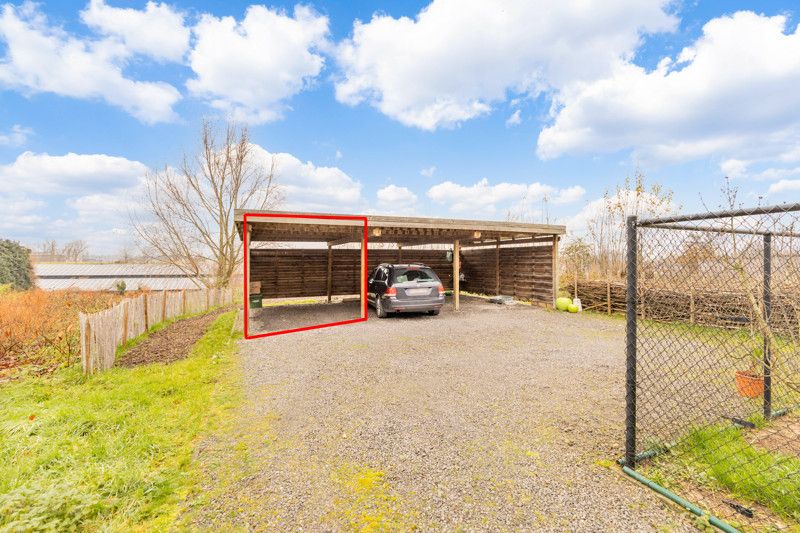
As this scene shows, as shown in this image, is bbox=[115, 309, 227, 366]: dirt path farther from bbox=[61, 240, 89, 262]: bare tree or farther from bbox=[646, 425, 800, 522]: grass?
bbox=[61, 240, 89, 262]: bare tree

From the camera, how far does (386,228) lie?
405 inches

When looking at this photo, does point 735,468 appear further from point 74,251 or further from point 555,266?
point 74,251

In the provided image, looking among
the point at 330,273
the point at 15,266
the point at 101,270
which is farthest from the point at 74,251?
the point at 330,273

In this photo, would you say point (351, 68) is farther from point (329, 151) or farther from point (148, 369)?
point (148, 369)

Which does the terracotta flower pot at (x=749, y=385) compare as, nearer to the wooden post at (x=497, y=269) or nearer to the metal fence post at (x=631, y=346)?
the metal fence post at (x=631, y=346)

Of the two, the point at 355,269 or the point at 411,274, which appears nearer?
the point at 411,274

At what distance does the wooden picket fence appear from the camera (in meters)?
5.50

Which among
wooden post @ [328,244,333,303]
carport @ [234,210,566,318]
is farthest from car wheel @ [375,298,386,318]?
wooden post @ [328,244,333,303]

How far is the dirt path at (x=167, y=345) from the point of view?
6551mm

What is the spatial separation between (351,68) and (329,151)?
433 cm

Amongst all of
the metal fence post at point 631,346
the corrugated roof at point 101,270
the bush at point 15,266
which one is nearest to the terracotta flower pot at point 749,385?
the metal fence post at point 631,346

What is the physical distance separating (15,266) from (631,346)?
24106 mm

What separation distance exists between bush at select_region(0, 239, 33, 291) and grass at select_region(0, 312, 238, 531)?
1556 cm

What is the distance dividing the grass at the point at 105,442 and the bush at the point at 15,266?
1556cm
